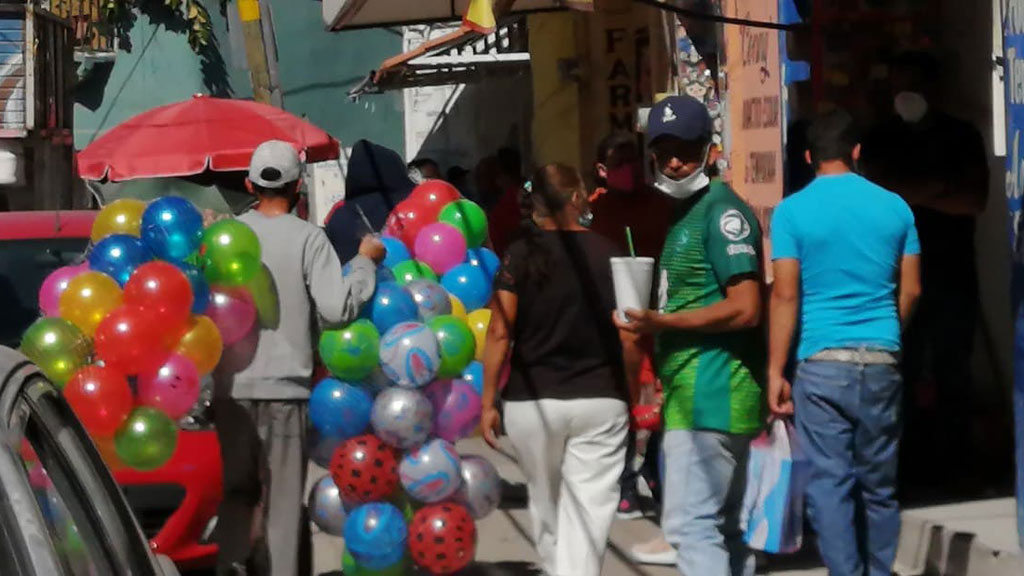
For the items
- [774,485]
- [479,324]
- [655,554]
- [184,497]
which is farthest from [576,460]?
[655,554]

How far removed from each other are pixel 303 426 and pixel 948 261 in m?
3.31

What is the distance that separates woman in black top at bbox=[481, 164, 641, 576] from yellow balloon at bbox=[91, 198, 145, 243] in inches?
65.2

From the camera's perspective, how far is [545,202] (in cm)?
655

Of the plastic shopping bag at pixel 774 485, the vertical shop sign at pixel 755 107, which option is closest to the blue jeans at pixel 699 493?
the plastic shopping bag at pixel 774 485

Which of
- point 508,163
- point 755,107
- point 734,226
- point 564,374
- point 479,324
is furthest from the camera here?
point 508,163

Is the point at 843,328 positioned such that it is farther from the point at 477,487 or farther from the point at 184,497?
the point at 184,497

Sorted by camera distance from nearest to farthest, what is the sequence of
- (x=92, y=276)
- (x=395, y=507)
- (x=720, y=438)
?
(x=720, y=438) → (x=92, y=276) → (x=395, y=507)

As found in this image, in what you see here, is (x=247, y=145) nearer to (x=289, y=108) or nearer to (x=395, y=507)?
(x=395, y=507)

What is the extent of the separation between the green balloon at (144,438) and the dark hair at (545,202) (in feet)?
4.68

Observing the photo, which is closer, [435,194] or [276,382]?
[276,382]

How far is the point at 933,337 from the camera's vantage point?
27.5 feet

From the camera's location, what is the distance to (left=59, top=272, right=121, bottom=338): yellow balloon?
20.9ft

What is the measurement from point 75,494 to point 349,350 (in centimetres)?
A: 353

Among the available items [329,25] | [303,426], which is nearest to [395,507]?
[303,426]
